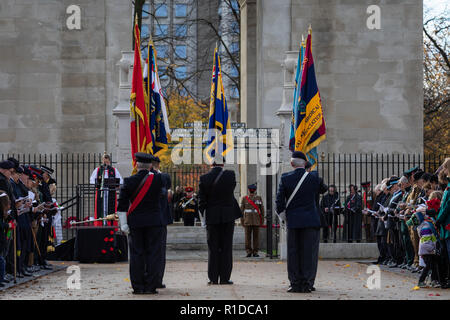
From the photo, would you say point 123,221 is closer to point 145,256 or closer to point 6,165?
point 145,256

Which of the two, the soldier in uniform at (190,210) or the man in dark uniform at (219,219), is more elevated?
the man in dark uniform at (219,219)

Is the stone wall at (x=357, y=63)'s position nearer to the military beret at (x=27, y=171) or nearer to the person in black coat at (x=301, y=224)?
the military beret at (x=27, y=171)

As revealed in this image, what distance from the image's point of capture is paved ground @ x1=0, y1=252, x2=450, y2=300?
11.7 metres

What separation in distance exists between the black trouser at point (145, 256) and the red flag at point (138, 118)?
181 inches

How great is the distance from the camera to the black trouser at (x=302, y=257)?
12.2 meters

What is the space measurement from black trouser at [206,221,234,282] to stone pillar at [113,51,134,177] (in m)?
7.09

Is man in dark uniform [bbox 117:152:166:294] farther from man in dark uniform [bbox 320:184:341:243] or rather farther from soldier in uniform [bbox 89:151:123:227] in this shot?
man in dark uniform [bbox 320:184:341:243]

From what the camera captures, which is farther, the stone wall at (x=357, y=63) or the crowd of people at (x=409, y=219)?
the stone wall at (x=357, y=63)

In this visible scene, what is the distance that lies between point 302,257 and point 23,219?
5.12 meters

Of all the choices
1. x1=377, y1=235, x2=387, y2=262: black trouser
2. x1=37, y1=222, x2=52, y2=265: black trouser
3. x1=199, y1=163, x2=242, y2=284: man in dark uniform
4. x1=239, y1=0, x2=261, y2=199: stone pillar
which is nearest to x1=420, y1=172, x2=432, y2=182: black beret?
x1=377, y1=235, x2=387, y2=262: black trouser

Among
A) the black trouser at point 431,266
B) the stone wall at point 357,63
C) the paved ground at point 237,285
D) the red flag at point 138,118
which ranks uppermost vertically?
the stone wall at point 357,63

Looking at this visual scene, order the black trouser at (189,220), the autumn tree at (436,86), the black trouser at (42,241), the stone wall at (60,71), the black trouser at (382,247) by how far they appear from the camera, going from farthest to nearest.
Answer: the autumn tree at (436,86)
the black trouser at (189,220)
the stone wall at (60,71)
the black trouser at (382,247)
the black trouser at (42,241)

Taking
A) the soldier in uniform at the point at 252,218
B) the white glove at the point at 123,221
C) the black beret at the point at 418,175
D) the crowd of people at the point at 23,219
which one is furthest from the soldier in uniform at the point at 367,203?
the white glove at the point at 123,221
